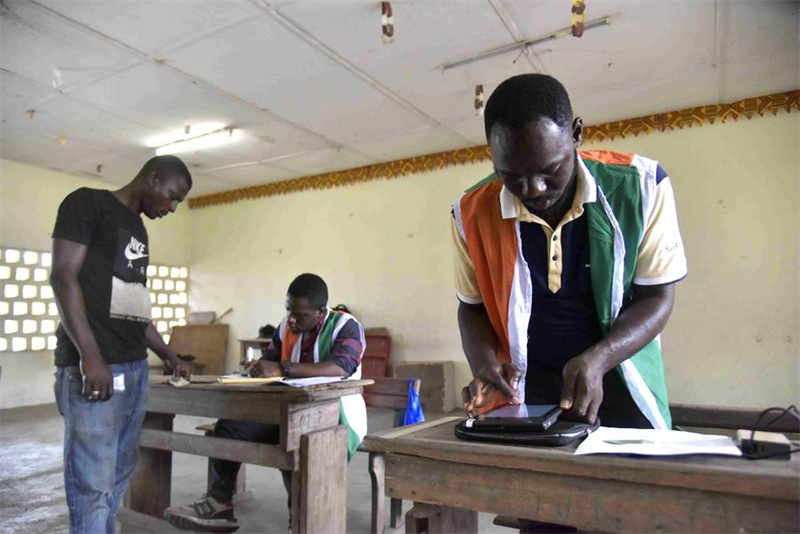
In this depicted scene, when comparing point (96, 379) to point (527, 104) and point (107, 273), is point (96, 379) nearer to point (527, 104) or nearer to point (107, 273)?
point (107, 273)

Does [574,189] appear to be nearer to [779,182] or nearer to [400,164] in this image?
[779,182]

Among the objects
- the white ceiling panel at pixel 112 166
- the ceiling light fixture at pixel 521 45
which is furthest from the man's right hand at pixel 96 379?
the white ceiling panel at pixel 112 166

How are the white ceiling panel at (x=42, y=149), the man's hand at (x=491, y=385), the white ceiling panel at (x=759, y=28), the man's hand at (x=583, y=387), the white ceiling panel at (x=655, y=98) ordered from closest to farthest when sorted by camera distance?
the man's hand at (x=583, y=387) → the man's hand at (x=491, y=385) → the white ceiling panel at (x=759, y=28) → the white ceiling panel at (x=655, y=98) → the white ceiling panel at (x=42, y=149)

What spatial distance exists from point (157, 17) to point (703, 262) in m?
4.75

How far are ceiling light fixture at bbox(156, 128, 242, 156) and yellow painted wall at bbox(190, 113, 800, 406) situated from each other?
1.81 metres

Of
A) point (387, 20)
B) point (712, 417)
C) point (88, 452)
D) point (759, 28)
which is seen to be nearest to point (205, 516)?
point (88, 452)

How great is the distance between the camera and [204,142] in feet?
18.3

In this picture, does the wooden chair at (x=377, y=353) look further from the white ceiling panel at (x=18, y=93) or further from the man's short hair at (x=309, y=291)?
the white ceiling panel at (x=18, y=93)

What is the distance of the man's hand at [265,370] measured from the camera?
2570 mm

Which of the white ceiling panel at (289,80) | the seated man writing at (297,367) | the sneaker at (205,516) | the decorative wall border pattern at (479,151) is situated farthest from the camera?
the decorative wall border pattern at (479,151)

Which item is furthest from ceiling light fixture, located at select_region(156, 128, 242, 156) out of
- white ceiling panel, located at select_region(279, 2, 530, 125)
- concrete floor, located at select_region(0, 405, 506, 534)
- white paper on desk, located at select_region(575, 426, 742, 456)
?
white paper on desk, located at select_region(575, 426, 742, 456)

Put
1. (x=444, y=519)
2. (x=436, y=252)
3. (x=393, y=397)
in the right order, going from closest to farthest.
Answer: (x=444, y=519) → (x=393, y=397) → (x=436, y=252)

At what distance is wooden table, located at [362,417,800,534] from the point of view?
0.63 metres

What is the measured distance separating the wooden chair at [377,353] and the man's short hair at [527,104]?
5.19 meters
